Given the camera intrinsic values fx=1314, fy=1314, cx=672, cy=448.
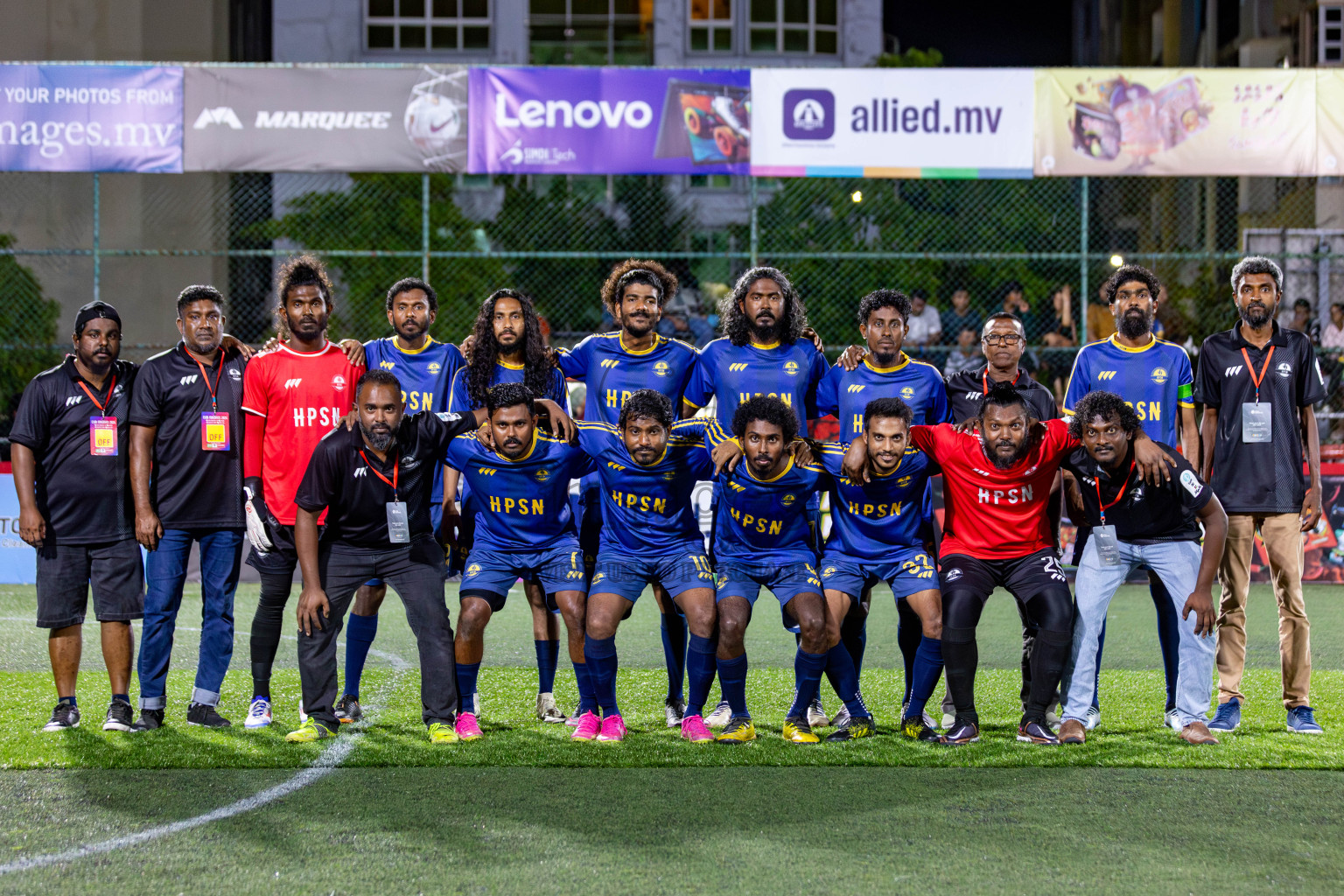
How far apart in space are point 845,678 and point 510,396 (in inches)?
74.5

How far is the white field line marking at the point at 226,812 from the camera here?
3.91 metres

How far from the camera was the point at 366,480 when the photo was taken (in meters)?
5.68

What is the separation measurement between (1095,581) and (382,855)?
129 inches

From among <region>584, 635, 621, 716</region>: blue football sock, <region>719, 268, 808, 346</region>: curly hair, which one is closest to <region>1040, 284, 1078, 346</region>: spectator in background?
<region>719, 268, 808, 346</region>: curly hair

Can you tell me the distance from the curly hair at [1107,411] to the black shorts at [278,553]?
11.4ft

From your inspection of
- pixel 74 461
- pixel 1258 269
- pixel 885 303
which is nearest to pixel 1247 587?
pixel 1258 269

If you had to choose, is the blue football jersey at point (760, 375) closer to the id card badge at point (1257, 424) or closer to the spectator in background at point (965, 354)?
the id card badge at point (1257, 424)

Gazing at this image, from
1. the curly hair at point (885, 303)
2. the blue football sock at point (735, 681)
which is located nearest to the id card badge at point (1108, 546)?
the curly hair at point (885, 303)

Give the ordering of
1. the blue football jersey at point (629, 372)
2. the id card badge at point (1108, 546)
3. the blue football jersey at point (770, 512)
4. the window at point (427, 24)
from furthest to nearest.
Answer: the window at point (427, 24) < the blue football jersey at point (629, 372) < the blue football jersey at point (770, 512) < the id card badge at point (1108, 546)

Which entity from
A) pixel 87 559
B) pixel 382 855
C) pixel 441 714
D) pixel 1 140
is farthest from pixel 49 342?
pixel 382 855

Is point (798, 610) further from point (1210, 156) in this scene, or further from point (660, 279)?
point (1210, 156)

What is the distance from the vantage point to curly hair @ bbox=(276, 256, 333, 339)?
606cm

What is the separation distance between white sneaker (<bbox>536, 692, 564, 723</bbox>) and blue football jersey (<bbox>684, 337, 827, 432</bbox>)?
150 centimetres

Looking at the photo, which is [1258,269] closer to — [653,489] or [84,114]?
[653,489]
